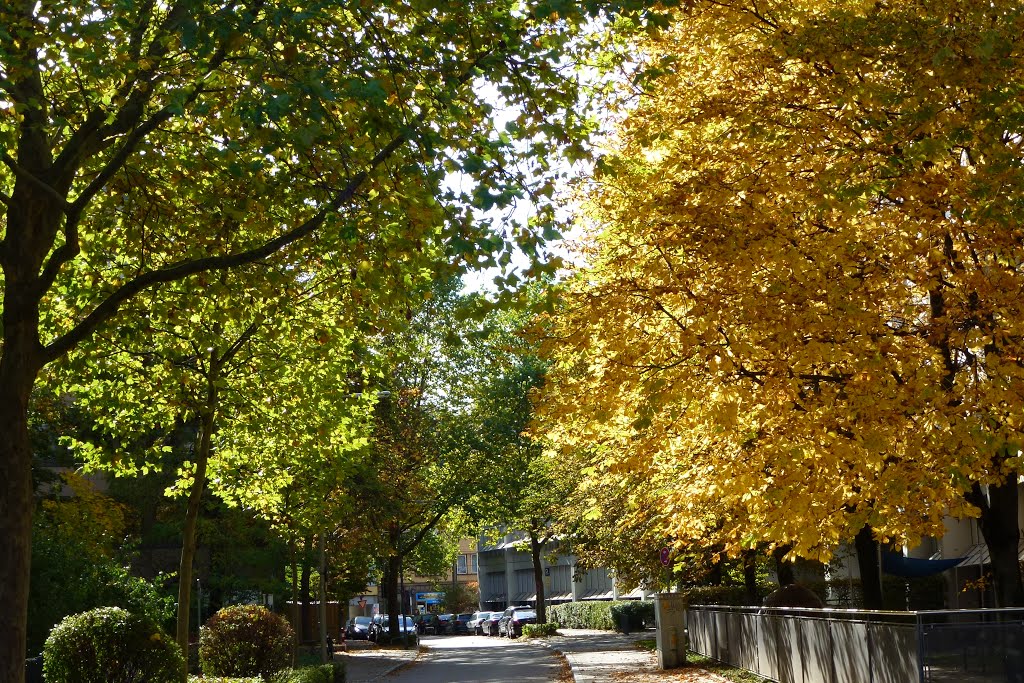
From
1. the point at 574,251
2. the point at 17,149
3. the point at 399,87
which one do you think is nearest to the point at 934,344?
the point at 574,251

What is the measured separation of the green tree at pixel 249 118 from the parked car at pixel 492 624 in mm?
59936

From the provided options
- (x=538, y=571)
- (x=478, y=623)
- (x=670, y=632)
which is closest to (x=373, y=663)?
(x=670, y=632)

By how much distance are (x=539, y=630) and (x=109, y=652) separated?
42.3 meters

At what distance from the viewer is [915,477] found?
12734 millimetres

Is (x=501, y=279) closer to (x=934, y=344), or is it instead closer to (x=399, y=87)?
(x=399, y=87)

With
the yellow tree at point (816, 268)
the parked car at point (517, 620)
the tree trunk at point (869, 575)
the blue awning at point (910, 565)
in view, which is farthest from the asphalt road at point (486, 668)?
the parked car at point (517, 620)

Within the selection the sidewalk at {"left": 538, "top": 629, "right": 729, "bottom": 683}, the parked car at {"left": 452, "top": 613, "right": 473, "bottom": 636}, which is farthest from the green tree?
the parked car at {"left": 452, "top": 613, "right": 473, "bottom": 636}

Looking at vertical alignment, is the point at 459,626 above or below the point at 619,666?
below

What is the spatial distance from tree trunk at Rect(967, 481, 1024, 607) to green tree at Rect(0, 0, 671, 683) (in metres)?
7.79

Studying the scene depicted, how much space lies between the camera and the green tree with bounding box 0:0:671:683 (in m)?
10.3

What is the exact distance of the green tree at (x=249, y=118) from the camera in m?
10.3

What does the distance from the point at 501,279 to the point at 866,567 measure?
12.2 meters

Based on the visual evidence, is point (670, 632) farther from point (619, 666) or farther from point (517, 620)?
point (517, 620)

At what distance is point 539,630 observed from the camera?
55.6 m
